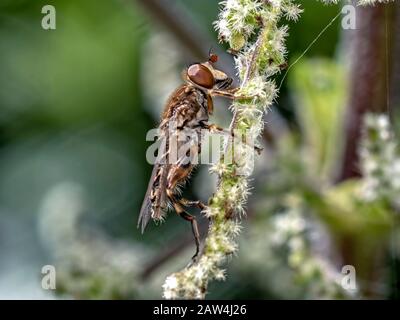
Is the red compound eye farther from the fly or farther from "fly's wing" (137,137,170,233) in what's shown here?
"fly's wing" (137,137,170,233)

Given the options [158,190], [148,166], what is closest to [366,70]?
[158,190]

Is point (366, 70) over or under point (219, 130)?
over

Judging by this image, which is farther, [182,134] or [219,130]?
[182,134]

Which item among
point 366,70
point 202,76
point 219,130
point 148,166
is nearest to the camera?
Answer: point 219,130

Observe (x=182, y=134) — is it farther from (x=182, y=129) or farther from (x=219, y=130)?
(x=219, y=130)

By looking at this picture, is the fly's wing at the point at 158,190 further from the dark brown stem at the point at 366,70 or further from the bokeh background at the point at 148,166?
the dark brown stem at the point at 366,70

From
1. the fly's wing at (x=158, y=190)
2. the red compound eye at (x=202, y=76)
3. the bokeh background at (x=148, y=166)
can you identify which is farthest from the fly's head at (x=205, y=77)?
the bokeh background at (x=148, y=166)
